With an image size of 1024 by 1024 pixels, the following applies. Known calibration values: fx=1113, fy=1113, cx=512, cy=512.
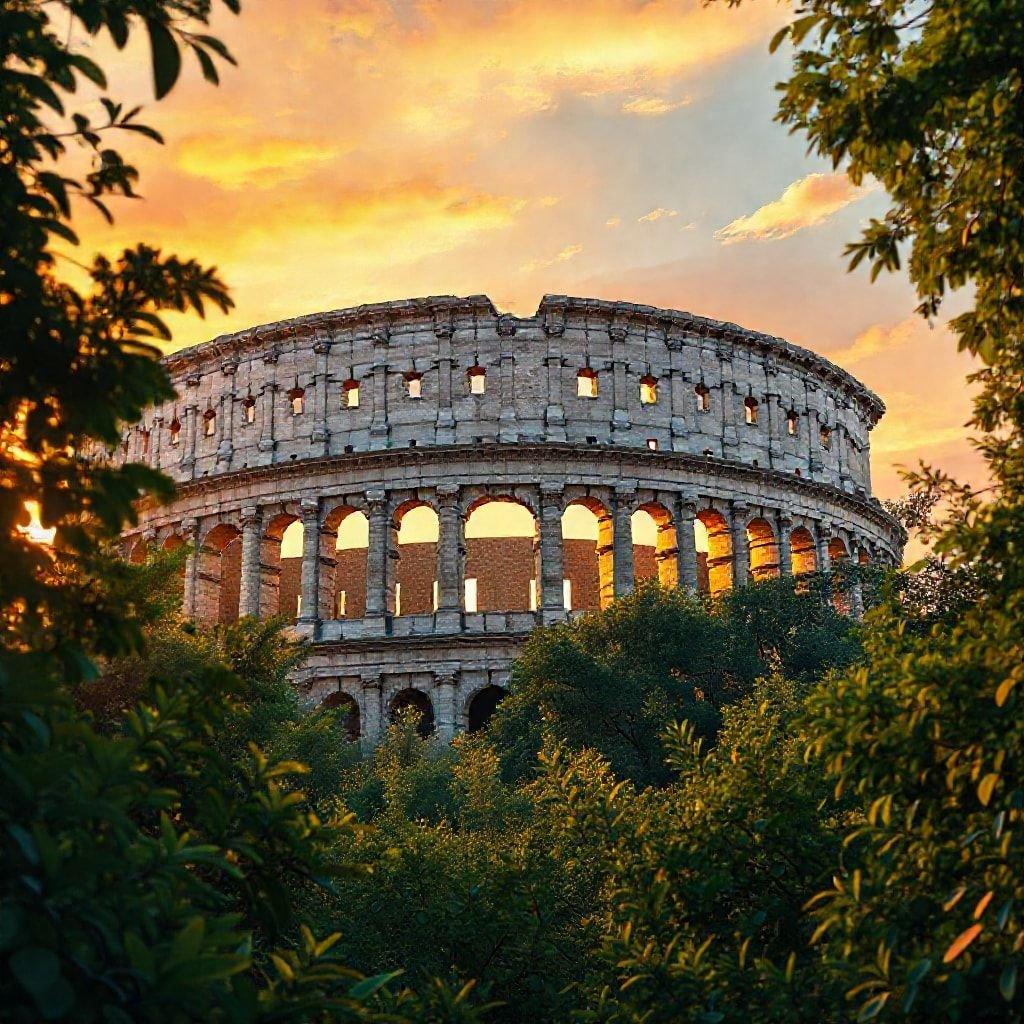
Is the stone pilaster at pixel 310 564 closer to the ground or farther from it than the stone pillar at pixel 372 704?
farther from it

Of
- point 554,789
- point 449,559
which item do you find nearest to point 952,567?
point 554,789

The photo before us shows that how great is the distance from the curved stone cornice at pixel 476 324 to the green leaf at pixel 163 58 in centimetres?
3378

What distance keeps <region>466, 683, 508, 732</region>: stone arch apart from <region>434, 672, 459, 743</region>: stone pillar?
3.37 feet

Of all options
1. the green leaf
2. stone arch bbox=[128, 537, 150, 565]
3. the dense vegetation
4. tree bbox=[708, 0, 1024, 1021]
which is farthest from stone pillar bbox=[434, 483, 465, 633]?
the green leaf

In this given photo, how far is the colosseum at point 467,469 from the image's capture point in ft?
116

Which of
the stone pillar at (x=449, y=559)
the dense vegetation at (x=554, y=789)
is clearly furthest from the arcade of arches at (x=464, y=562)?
the dense vegetation at (x=554, y=789)

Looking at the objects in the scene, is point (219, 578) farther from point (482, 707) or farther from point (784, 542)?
point (784, 542)

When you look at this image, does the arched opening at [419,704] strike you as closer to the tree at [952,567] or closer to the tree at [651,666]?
the tree at [651,666]

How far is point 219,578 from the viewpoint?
39.1 metres

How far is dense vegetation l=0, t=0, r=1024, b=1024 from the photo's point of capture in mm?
3484

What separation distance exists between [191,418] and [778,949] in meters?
36.4

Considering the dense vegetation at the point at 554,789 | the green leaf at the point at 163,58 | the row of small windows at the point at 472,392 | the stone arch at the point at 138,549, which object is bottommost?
the dense vegetation at the point at 554,789

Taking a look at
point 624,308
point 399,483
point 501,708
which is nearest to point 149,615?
point 501,708

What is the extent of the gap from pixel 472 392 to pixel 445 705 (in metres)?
10.2
